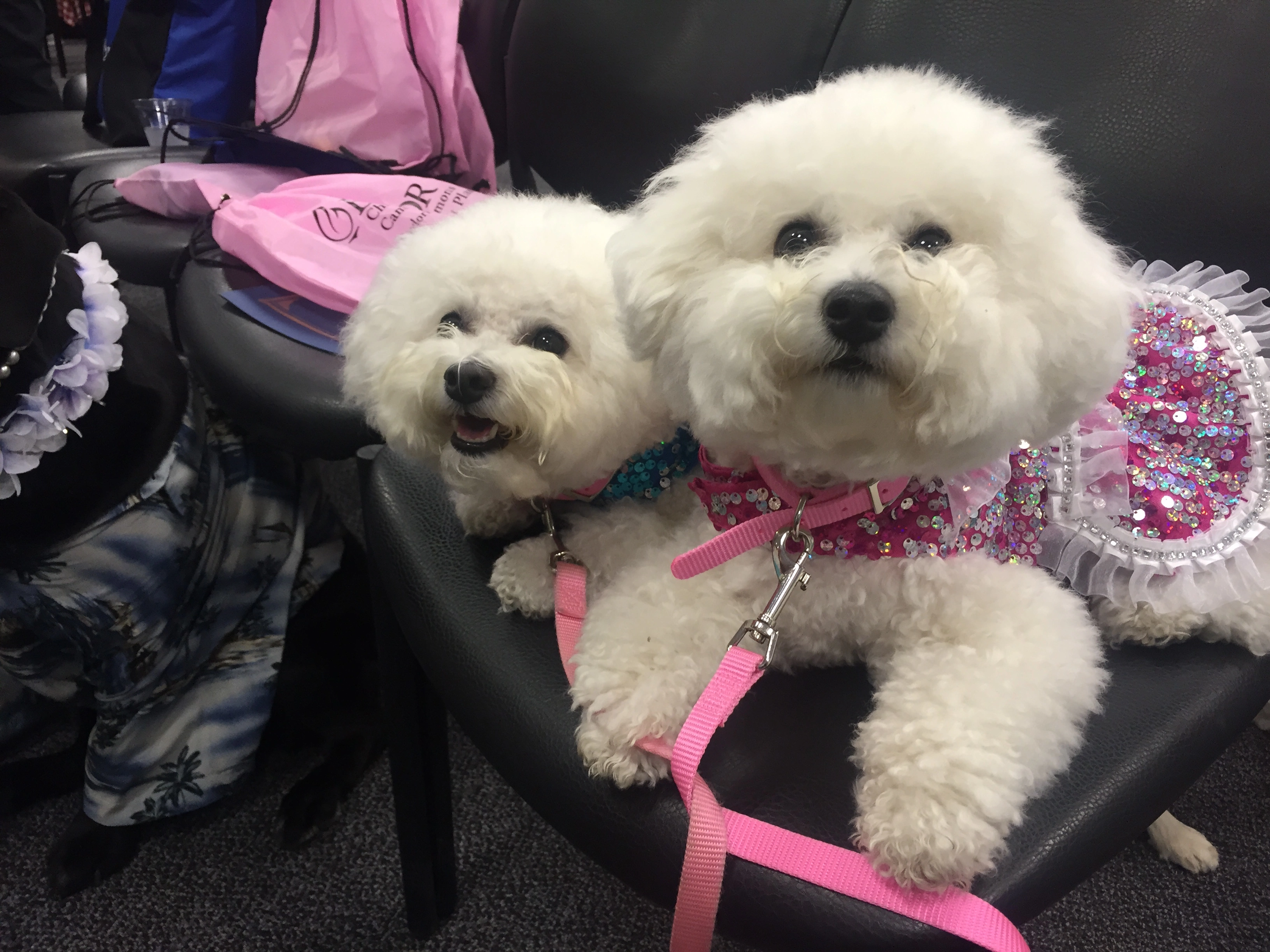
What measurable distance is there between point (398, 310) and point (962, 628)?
21.5 inches

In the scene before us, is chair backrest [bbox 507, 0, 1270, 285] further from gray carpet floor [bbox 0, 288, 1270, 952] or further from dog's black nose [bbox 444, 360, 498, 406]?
gray carpet floor [bbox 0, 288, 1270, 952]

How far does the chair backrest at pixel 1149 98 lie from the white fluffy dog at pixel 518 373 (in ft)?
1.61

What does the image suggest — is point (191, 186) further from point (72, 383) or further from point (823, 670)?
point (823, 670)

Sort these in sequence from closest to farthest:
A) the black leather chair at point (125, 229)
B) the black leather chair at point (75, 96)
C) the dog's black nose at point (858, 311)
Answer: the dog's black nose at point (858, 311)
the black leather chair at point (125, 229)
the black leather chair at point (75, 96)

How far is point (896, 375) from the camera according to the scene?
483 mm

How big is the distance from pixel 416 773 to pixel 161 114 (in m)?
1.37

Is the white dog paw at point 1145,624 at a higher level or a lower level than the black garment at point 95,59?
higher

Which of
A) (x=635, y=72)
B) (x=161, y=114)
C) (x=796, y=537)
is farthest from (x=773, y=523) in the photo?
(x=161, y=114)

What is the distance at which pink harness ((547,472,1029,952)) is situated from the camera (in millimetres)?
482

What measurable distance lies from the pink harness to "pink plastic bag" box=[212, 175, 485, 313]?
27.4 inches

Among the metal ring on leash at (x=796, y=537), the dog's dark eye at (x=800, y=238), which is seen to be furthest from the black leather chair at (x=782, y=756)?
the dog's dark eye at (x=800, y=238)

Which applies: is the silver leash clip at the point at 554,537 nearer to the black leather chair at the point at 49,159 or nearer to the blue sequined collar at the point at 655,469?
the blue sequined collar at the point at 655,469

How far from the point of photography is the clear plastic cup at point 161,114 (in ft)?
4.91

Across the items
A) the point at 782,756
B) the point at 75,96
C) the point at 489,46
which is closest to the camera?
the point at 782,756
